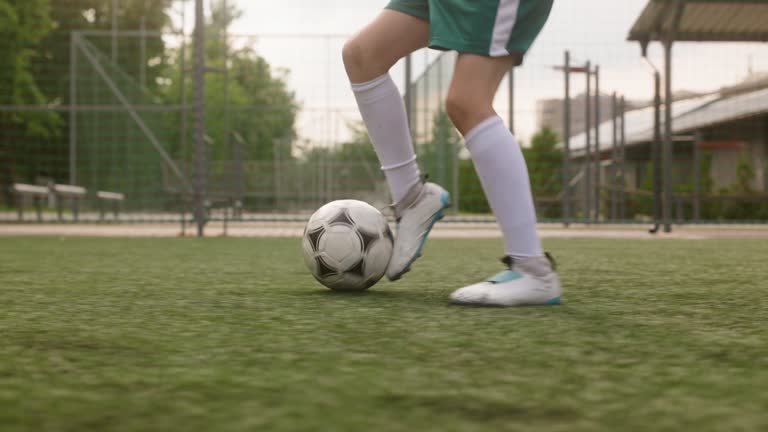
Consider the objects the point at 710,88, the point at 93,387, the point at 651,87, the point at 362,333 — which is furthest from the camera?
the point at 710,88

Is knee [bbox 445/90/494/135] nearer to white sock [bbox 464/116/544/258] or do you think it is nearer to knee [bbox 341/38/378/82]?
white sock [bbox 464/116/544/258]

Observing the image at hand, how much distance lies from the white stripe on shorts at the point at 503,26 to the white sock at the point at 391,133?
1.51 ft

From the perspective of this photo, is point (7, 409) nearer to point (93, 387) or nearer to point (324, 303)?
point (93, 387)

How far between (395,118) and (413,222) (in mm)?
308

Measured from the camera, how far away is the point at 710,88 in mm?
9086

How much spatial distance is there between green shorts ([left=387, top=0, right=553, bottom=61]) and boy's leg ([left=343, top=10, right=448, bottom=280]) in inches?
11.1

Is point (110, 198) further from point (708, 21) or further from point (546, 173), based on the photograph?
point (708, 21)

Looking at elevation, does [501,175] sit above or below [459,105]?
below

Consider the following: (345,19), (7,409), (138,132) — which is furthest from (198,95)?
(7,409)

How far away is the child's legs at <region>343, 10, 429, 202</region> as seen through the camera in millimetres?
2447

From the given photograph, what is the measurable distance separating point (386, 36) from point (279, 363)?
1.29m

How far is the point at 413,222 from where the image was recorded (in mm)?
2514

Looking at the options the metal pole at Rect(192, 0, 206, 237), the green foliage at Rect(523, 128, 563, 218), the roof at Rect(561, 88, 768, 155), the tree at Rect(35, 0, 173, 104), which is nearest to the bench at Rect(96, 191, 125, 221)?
the tree at Rect(35, 0, 173, 104)

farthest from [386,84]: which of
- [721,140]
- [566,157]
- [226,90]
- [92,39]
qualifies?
[92,39]
